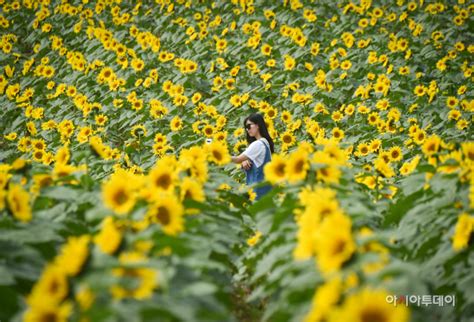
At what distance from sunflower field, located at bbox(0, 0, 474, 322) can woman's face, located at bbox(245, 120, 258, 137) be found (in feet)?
1.63

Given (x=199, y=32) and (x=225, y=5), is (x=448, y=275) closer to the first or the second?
(x=199, y=32)

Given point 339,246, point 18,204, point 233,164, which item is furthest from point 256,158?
point 339,246

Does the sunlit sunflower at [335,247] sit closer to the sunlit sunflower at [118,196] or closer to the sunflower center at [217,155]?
the sunlit sunflower at [118,196]

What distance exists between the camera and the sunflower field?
193 centimetres

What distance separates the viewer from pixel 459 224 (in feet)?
7.97

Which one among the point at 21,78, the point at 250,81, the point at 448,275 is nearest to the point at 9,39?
the point at 21,78

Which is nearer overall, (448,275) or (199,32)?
(448,275)

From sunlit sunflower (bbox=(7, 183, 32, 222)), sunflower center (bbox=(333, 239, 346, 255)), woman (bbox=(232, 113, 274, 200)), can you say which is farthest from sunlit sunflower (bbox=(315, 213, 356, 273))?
woman (bbox=(232, 113, 274, 200))

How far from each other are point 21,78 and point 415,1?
8815 mm

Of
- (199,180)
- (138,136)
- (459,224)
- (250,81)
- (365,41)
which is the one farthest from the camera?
(365,41)

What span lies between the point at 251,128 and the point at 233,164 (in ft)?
1.94

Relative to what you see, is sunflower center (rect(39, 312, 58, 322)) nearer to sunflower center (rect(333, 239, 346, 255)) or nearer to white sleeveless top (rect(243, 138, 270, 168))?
sunflower center (rect(333, 239, 346, 255))

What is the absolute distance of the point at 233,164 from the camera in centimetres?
626

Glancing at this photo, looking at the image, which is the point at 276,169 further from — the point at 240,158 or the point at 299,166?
the point at 240,158
